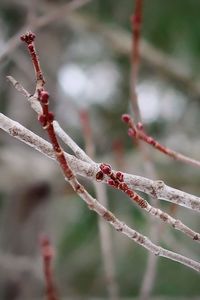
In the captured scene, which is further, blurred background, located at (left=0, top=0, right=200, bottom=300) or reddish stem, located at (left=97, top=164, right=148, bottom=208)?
blurred background, located at (left=0, top=0, right=200, bottom=300)

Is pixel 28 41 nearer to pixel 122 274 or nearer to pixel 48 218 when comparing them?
pixel 48 218

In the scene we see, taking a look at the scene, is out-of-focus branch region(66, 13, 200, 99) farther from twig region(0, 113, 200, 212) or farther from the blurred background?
twig region(0, 113, 200, 212)

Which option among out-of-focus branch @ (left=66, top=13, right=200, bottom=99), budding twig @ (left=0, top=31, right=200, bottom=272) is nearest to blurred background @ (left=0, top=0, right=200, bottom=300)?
out-of-focus branch @ (left=66, top=13, right=200, bottom=99)

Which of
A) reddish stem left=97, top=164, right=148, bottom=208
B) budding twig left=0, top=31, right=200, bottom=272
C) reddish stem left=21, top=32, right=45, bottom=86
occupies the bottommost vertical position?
budding twig left=0, top=31, right=200, bottom=272

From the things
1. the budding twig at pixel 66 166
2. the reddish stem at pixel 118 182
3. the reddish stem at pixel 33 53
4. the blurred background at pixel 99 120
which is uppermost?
the blurred background at pixel 99 120

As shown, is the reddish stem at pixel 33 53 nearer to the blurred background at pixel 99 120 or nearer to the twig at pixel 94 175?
the twig at pixel 94 175

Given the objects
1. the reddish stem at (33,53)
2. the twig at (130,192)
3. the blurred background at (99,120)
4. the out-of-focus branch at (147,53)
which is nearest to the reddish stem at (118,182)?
the twig at (130,192)

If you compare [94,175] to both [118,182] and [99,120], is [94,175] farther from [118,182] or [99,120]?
[99,120]

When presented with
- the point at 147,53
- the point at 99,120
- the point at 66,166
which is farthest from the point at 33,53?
the point at 99,120

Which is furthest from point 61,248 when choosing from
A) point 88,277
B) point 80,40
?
point 80,40
